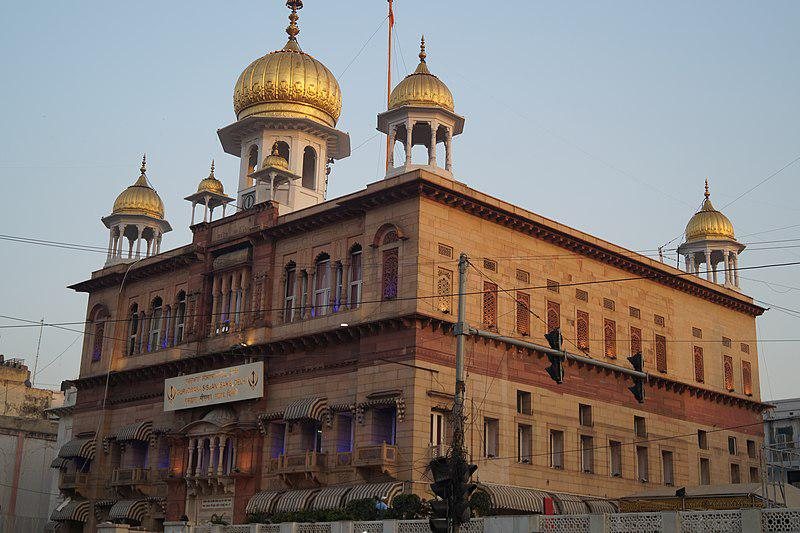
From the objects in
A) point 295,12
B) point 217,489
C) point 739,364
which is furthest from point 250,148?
point 739,364

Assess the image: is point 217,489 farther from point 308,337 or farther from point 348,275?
point 348,275

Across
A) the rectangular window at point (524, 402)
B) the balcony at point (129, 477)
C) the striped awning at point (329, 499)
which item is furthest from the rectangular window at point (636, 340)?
the balcony at point (129, 477)

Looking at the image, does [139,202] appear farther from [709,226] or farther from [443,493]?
[443,493]

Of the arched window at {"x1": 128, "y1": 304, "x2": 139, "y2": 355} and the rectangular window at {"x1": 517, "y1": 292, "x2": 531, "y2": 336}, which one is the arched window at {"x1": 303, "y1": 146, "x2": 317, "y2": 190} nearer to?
the arched window at {"x1": 128, "y1": 304, "x2": 139, "y2": 355}

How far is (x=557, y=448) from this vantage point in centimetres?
4372

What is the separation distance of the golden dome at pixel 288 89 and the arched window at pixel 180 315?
10.3m

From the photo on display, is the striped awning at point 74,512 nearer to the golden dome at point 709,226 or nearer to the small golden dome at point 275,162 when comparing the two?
the small golden dome at point 275,162

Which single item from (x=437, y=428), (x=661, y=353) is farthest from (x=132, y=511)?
(x=661, y=353)

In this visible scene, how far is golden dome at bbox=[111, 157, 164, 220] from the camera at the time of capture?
5891 centimetres

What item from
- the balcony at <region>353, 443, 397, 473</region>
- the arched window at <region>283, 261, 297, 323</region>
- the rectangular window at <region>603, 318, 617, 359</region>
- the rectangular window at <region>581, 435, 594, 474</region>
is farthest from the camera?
the rectangular window at <region>603, 318, 617, 359</region>

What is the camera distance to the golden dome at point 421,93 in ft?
147

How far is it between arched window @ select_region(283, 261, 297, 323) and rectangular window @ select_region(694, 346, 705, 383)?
20498mm

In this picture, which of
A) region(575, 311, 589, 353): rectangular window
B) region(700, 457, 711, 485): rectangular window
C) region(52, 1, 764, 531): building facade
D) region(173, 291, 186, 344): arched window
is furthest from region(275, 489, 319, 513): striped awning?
region(700, 457, 711, 485): rectangular window

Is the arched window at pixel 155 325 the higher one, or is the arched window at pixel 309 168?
the arched window at pixel 309 168
